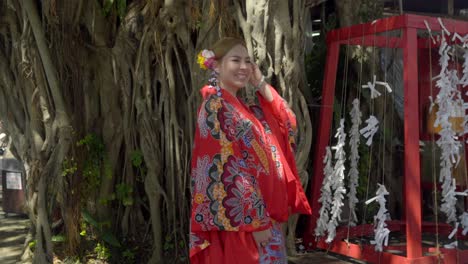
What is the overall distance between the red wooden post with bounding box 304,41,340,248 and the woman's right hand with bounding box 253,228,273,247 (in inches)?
68.8

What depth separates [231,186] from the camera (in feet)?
7.21

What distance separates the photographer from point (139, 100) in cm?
401

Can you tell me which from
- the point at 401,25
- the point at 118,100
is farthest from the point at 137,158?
the point at 401,25

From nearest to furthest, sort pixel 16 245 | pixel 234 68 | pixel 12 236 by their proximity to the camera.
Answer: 1. pixel 234 68
2. pixel 16 245
3. pixel 12 236

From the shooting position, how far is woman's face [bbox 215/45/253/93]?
2305mm

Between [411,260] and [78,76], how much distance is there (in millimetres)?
2795

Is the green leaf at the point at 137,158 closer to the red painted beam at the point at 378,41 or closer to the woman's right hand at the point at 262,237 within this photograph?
the red painted beam at the point at 378,41

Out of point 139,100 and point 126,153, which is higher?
point 139,100

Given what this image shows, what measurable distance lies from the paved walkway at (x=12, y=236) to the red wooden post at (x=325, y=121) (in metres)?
2.41

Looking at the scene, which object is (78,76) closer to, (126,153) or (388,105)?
(126,153)

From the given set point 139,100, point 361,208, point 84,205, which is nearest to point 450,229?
point 361,208

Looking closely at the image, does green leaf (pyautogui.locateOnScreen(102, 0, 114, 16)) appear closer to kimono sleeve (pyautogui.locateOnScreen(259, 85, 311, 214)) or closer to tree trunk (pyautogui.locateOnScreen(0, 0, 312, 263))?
tree trunk (pyautogui.locateOnScreen(0, 0, 312, 263))

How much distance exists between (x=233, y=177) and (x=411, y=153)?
155cm

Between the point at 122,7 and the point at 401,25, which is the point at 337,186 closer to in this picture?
the point at 401,25
